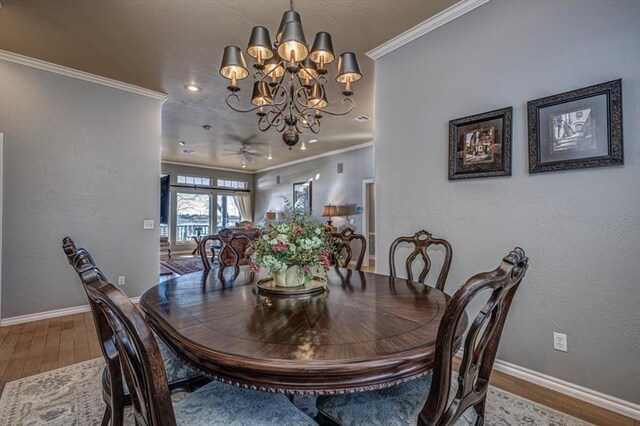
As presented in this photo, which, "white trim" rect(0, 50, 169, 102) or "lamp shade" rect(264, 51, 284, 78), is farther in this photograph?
"white trim" rect(0, 50, 169, 102)

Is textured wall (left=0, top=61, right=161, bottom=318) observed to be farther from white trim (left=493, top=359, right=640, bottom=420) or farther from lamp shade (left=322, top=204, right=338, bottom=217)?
white trim (left=493, top=359, right=640, bottom=420)

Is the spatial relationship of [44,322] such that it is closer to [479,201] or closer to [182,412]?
[182,412]

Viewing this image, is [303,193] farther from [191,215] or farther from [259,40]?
[259,40]

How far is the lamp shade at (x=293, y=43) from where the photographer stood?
181 cm

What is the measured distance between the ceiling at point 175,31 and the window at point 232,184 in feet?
21.6

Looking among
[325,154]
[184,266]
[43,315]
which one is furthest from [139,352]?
[325,154]

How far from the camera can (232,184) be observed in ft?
36.6

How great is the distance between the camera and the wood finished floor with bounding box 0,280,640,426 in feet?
6.12

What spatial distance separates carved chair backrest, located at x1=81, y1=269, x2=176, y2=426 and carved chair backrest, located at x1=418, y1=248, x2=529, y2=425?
0.72 meters

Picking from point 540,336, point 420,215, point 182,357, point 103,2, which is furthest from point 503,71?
point 103,2

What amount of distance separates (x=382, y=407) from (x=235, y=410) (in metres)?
0.54

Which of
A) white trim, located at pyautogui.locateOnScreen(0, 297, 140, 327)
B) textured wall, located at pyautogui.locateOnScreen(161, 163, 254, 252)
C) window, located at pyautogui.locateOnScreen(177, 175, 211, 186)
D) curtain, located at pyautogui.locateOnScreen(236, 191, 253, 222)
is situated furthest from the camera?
curtain, located at pyautogui.locateOnScreen(236, 191, 253, 222)

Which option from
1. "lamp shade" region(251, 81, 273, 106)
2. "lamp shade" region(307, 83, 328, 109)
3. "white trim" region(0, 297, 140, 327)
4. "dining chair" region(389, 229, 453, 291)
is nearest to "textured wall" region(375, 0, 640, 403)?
"dining chair" region(389, 229, 453, 291)

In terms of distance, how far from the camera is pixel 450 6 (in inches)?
101
